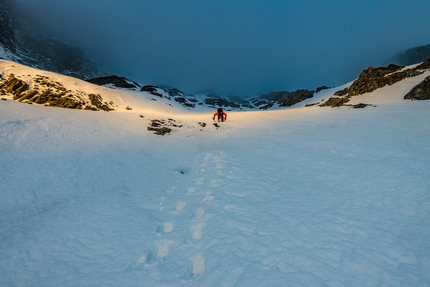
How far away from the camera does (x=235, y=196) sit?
680cm

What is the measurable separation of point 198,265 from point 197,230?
1.17 meters

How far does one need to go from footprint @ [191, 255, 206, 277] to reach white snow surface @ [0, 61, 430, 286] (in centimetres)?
2

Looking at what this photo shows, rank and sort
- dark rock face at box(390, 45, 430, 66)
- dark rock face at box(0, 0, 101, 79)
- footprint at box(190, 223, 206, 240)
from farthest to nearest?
dark rock face at box(390, 45, 430, 66)
dark rock face at box(0, 0, 101, 79)
footprint at box(190, 223, 206, 240)

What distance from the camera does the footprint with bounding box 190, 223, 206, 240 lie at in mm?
5026

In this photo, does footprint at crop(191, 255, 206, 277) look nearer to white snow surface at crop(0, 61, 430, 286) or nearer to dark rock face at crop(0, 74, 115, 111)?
white snow surface at crop(0, 61, 430, 286)

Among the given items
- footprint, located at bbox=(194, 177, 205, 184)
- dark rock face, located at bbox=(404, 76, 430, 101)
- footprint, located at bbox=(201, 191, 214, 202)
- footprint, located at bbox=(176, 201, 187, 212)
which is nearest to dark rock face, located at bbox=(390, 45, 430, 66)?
dark rock face, located at bbox=(404, 76, 430, 101)

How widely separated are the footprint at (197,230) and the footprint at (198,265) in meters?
0.68

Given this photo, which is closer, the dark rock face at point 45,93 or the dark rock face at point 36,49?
the dark rock face at point 45,93

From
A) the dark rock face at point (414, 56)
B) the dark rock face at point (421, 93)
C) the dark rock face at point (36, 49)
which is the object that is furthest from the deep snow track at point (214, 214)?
the dark rock face at point (414, 56)

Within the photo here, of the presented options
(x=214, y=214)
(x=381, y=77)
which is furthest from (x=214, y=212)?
(x=381, y=77)

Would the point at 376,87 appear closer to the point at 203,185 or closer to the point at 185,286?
the point at 203,185

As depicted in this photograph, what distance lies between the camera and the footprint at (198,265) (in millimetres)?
3951

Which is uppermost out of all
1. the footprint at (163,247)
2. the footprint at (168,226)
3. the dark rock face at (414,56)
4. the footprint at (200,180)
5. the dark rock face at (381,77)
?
the dark rock face at (414,56)

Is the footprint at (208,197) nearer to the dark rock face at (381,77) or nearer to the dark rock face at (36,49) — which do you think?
the dark rock face at (381,77)
